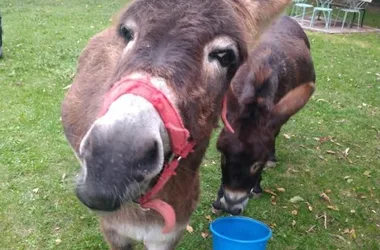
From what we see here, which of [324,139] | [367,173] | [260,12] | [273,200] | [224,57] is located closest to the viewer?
[224,57]

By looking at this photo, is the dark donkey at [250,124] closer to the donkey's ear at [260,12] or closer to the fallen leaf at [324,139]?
the donkey's ear at [260,12]

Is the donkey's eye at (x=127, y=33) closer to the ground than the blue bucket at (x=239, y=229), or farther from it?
farther from it

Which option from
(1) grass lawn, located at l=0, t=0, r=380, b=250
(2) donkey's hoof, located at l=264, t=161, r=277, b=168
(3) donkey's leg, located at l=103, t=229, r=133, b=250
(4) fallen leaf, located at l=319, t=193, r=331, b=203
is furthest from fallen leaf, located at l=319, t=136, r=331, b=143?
(3) donkey's leg, located at l=103, t=229, r=133, b=250

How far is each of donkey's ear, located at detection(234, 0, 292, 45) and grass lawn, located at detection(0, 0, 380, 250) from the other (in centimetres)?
120

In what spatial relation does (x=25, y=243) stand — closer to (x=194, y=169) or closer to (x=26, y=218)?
(x=26, y=218)

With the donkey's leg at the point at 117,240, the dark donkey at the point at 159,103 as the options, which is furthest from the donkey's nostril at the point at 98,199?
the donkey's leg at the point at 117,240

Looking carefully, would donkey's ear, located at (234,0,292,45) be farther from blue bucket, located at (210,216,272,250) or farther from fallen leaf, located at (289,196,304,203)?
fallen leaf, located at (289,196,304,203)

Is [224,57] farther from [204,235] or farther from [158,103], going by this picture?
[204,235]

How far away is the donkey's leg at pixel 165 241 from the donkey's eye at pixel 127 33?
47.6 inches

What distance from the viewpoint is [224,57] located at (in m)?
2.07

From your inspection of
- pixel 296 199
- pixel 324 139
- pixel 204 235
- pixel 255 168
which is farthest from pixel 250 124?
pixel 324 139

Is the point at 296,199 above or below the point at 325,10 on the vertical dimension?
above

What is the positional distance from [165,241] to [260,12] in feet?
4.71

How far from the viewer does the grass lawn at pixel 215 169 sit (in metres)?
3.98
